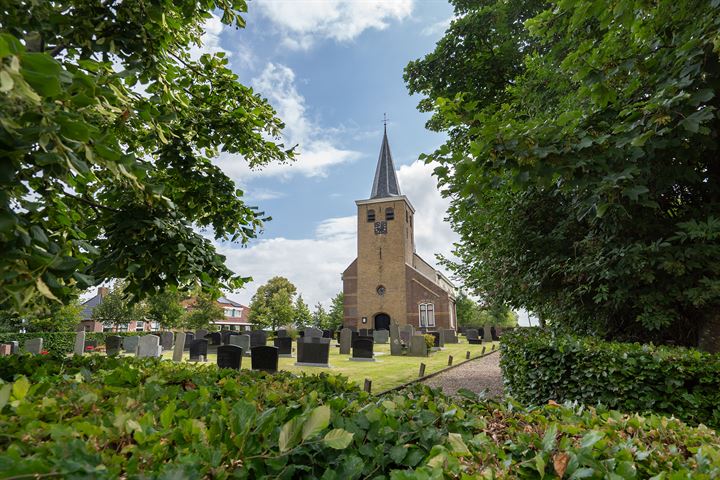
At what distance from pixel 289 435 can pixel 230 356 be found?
11751 mm

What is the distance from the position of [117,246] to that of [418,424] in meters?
4.07

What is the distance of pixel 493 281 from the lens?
34.5 ft

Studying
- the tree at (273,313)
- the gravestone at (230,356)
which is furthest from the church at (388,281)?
the gravestone at (230,356)

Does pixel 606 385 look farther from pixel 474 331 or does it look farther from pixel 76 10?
pixel 474 331

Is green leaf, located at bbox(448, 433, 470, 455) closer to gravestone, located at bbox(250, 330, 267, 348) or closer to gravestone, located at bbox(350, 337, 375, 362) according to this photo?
gravestone, located at bbox(350, 337, 375, 362)

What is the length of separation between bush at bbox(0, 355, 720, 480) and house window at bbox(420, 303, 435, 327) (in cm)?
3939

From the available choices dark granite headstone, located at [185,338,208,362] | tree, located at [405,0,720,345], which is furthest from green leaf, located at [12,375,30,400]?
dark granite headstone, located at [185,338,208,362]

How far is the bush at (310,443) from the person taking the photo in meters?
1.34

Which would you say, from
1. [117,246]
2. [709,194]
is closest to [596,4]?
[709,194]

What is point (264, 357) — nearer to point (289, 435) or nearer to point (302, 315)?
point (289, 435)

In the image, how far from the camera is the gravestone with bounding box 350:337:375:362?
17.5 metres

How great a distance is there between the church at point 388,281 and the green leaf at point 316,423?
38.7m

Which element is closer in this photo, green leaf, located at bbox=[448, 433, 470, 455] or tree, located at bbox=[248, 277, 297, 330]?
green leaf, located at bbox=[448, 433, 470, 455]

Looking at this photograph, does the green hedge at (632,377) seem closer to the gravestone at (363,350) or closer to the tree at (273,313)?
the gravestone at (363,350)
